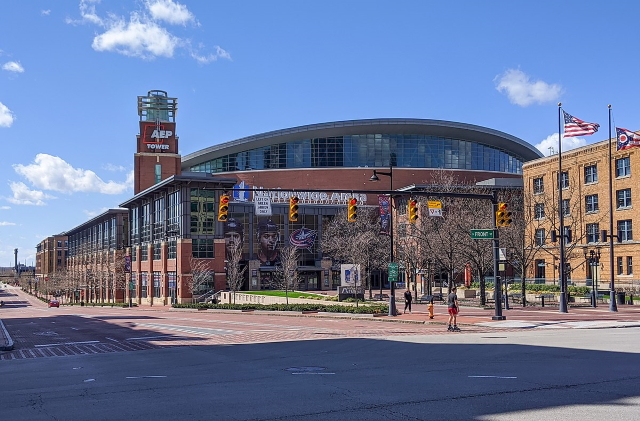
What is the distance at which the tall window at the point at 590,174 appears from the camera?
65000 mm

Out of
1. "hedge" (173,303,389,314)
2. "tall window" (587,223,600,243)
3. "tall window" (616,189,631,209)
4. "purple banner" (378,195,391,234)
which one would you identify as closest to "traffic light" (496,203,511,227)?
"hedge" (173,303,389,314)

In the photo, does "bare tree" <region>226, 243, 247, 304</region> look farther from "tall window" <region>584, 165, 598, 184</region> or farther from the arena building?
"tall window" <region>584, 165, 598, 184</region>

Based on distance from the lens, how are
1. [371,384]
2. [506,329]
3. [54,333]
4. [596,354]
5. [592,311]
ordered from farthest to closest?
1. [592,311]
2. [54,333]
3. [506,329]
4. [596,354]
5. [371,384]

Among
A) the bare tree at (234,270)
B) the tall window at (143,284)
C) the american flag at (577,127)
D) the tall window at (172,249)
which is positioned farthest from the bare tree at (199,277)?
the american flag at (577,127)

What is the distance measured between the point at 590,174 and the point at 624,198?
4794mm

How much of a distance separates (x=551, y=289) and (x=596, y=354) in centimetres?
4119

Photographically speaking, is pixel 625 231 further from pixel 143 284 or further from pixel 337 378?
pixel 143 284

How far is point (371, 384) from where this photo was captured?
1509cm

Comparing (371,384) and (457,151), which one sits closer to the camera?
(371,384)

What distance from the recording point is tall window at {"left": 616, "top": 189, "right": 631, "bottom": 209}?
201 ft

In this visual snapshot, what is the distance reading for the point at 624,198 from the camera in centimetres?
6178

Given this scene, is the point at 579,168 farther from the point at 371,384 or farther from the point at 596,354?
the point at 371,384

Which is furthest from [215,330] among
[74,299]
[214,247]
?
[74,299]

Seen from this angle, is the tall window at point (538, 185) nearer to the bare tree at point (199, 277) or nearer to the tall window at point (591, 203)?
the tall window at point (591, 203)
